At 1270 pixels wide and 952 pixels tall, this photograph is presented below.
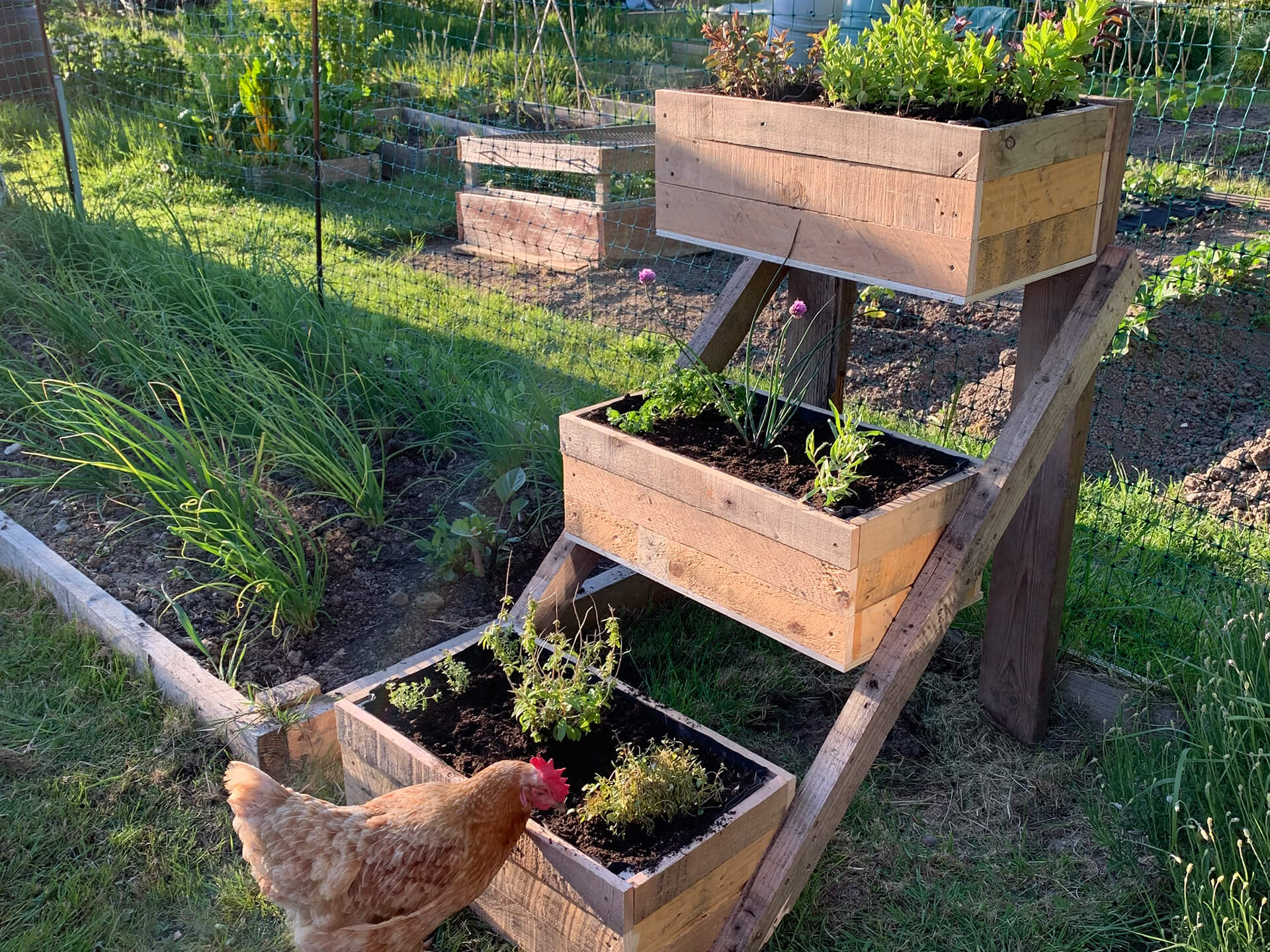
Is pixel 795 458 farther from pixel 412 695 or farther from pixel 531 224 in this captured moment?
pixel 531 224

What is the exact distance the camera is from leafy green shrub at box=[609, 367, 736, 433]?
278 cm

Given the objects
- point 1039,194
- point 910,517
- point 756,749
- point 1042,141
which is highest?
point 1042,141

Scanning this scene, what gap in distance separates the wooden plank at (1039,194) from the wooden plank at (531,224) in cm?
442

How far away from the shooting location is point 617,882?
2090mm

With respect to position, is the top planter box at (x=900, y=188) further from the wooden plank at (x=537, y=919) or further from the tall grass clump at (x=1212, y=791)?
the wooden plank at (x=537, y=919)

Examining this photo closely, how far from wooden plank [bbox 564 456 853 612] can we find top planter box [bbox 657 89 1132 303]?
605 mm

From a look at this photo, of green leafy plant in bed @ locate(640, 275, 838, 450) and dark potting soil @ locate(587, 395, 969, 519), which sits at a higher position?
green leafy plant in bed @ locate(640, 275, 838, 450)

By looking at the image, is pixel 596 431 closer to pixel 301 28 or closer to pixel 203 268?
pixel 203 268

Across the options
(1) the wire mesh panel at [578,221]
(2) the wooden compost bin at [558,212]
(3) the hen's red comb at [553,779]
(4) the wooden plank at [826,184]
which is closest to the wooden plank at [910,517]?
(4) the wooden plank at [826,184]

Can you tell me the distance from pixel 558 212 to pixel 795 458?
14.7 feet

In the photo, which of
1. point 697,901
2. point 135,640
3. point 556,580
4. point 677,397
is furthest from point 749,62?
point 135,640

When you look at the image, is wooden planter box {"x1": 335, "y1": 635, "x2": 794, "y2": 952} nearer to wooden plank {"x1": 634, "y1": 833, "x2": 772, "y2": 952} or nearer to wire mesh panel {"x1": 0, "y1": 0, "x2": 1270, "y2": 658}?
wooden plank {"x1": 634, "y1": 833, "x2": 772, "y2": 952}

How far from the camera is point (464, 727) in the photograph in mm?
2656

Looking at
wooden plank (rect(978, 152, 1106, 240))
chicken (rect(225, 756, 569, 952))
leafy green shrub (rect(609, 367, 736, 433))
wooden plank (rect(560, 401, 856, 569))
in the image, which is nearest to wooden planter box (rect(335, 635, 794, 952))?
chicken (rect(225, 756, 569, 952))
